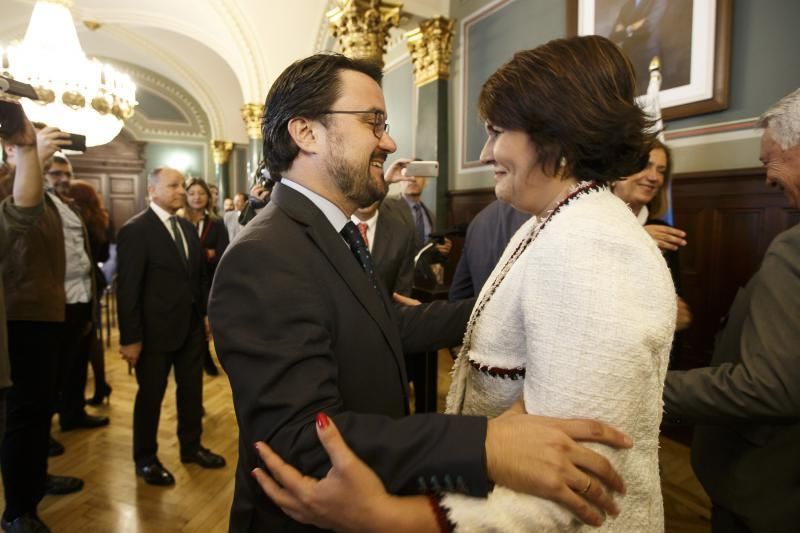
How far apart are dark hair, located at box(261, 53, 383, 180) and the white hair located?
3.82 feet

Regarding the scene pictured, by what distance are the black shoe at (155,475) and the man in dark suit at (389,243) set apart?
1.59m

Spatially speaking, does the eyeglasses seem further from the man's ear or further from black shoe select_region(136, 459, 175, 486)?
the man's ear

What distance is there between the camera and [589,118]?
2.71ft

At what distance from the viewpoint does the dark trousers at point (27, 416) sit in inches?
80.4

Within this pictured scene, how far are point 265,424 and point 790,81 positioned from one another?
120 inches

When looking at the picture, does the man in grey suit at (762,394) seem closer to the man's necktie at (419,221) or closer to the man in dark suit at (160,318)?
the man in dark suit at (160,318)

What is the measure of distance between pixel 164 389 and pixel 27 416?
2.22 feet

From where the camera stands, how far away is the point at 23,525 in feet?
6.70

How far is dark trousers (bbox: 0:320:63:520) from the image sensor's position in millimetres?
2043

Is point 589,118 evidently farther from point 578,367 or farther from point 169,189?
point 169,189

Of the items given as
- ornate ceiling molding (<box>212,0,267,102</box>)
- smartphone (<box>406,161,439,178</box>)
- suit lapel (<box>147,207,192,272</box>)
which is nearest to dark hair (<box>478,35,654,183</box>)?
smartphone (<box>406,161,439,178</box>)

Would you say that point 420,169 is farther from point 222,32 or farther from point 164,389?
point 222,32

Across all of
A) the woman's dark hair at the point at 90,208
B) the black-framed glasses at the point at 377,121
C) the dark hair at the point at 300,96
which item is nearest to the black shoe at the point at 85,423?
the woman's dark hair at the point at 90,208

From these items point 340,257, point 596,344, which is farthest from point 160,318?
point 596,344
